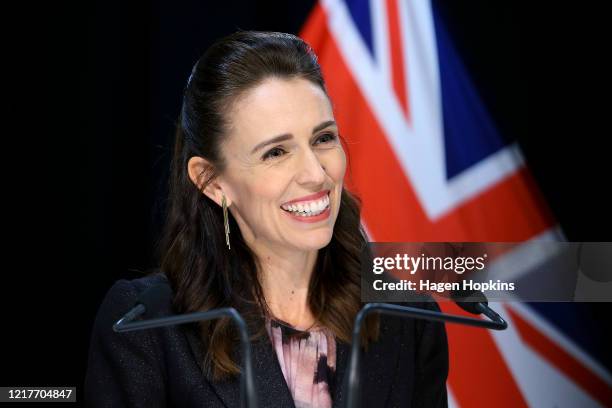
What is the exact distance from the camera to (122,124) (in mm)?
2158

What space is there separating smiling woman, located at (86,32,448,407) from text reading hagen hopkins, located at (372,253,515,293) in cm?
10

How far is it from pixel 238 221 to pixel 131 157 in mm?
678

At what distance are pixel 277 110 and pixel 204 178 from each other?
21 centimetres

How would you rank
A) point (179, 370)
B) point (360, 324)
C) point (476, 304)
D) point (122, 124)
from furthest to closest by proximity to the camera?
point (122, 124) < point (179, 370) < point (476, 304) < point (360, 324)

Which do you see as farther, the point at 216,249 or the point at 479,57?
the point at 479,57

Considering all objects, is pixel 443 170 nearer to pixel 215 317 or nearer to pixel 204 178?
pixel 204 178

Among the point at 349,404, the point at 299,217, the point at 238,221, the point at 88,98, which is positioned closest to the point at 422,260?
the point at 299,217

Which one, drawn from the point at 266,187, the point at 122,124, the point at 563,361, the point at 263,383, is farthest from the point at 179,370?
the point at 563,361

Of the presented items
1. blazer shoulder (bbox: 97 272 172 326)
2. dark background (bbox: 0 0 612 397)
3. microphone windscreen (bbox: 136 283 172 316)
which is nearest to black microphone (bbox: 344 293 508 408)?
microphone windscreen (bbox: 136 283 172 316)

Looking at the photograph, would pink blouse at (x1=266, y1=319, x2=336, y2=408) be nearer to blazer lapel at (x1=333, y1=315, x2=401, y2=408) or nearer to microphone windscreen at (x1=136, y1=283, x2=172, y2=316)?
blazer lapel at (x1=333, y1=315, x2=401, y2=408)

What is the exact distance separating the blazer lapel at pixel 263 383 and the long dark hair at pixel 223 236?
0.06 ft

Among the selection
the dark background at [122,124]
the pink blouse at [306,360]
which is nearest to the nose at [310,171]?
the pink blouse at [306,360]

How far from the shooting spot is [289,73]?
1.52 meters

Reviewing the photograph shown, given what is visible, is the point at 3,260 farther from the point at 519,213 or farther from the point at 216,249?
the point at 519,213
